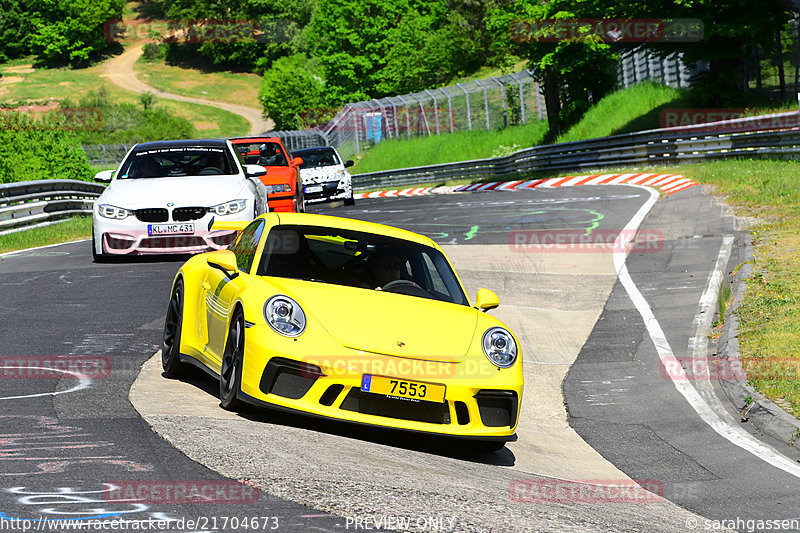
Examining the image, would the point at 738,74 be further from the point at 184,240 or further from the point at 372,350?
the point at 372,350

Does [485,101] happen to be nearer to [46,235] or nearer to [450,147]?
[450,147]

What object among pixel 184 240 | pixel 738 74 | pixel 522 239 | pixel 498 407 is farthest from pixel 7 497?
pixel 738 74

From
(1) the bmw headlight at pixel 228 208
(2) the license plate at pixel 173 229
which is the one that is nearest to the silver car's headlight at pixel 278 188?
(1) the bmw headlight at pixel 228 208

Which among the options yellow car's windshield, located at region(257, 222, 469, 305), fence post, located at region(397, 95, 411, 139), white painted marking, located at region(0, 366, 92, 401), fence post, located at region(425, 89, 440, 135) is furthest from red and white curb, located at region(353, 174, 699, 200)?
fence post, located at region(397, 95, 411, 139)

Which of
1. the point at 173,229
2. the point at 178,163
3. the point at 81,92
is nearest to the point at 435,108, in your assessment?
the point at 178,163

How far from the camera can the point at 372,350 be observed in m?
6.61

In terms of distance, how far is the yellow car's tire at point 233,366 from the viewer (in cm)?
676

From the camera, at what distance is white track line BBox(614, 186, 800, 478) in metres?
7.40

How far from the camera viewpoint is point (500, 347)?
7121mm

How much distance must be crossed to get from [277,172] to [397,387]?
48.0 feet

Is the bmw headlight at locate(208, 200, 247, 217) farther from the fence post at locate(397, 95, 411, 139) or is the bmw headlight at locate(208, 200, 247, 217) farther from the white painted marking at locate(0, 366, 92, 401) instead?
the fence post at locate(397, 95, 411, 139)

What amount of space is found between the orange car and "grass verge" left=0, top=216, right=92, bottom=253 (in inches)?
154

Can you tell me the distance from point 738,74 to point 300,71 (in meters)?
71.7

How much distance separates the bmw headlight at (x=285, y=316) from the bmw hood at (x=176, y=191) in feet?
25.1
